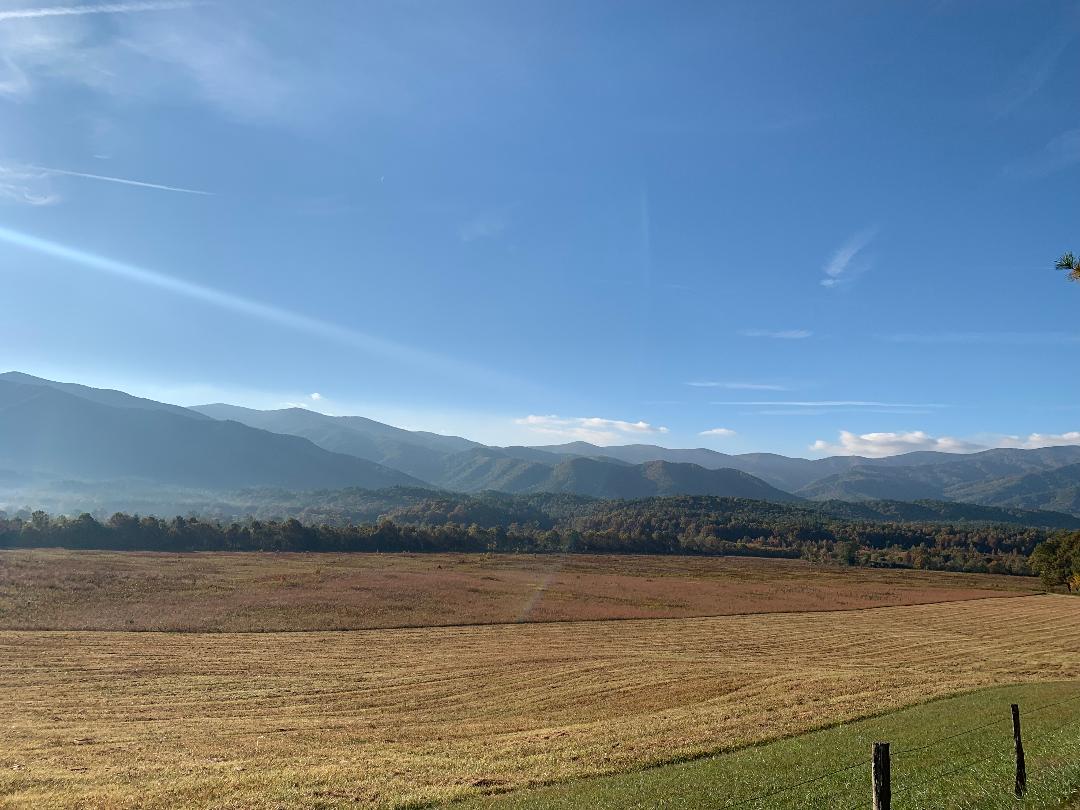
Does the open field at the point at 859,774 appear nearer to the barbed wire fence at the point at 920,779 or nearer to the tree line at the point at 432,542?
the barbed wire fence at the point at 920,779

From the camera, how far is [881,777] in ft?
35.0

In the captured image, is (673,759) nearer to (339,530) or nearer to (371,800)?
(371,800)

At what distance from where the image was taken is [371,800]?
649 inches

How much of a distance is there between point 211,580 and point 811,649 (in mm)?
69490

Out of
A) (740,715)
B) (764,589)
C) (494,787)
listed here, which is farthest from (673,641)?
(764,589)

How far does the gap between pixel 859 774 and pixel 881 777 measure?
25.6 feet

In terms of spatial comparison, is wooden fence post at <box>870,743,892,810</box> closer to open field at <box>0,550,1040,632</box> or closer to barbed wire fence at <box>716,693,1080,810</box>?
barbed wire fence at <box>716,693,1080,810</box>

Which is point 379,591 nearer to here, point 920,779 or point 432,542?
point 920,779

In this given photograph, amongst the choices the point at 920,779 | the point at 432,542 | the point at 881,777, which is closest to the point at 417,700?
the point at 920,779

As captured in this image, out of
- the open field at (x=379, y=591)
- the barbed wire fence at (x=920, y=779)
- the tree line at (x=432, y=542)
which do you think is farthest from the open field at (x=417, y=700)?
the tree line at (x=432, y=542)

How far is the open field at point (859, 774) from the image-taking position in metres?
13.7

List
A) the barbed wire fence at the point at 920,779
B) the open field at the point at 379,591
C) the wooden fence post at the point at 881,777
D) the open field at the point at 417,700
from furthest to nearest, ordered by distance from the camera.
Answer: the open field at the point at 379,591, the open field at the point at 417,700, the barbed wire fence at the point at 920,779, the wooden fence post at the point at 881,777

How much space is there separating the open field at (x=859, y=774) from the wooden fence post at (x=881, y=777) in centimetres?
329

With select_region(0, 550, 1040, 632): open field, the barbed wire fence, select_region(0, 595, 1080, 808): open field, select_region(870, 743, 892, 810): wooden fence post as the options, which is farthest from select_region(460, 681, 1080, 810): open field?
select_region(0, 550, 1040, 632): open field
